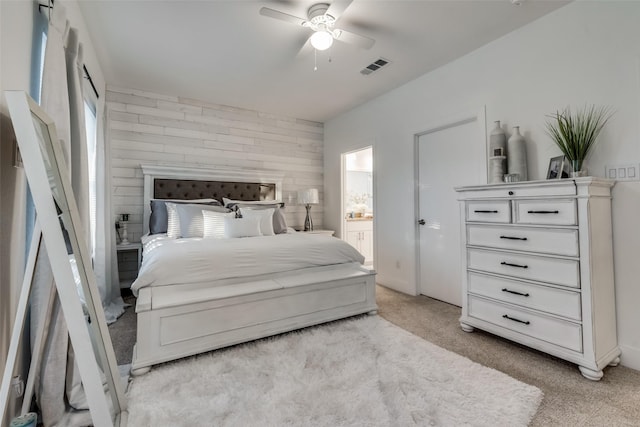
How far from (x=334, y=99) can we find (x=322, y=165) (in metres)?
1.33

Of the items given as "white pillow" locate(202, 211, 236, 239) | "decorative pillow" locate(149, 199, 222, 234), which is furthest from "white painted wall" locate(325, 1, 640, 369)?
"decorative pillow" locate(149, 199, 222, 234)

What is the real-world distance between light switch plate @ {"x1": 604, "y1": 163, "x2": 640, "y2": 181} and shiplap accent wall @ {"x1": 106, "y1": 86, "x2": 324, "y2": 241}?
370 cm

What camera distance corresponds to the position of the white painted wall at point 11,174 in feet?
3.99

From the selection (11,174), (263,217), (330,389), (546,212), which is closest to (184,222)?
(263,217)

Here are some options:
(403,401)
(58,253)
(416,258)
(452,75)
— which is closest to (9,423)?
(58,253)

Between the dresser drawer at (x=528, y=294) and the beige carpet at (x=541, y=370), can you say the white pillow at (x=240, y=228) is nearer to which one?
the beige carpet at (x=541, y=370)

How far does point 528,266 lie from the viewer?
2.05m

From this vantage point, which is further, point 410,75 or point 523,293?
point 410,75

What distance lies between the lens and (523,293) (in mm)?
2070

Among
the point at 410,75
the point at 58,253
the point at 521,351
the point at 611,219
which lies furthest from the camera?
the point at 410,75

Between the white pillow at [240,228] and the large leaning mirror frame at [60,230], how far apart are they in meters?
1.55

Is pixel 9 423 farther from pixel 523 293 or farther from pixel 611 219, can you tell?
pixel 611 219

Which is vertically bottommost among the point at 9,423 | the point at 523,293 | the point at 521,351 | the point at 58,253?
the point at 521,351

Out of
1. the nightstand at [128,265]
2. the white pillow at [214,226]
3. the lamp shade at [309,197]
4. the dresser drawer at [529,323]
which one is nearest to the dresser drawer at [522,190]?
the dresser drawer at [529,323]
